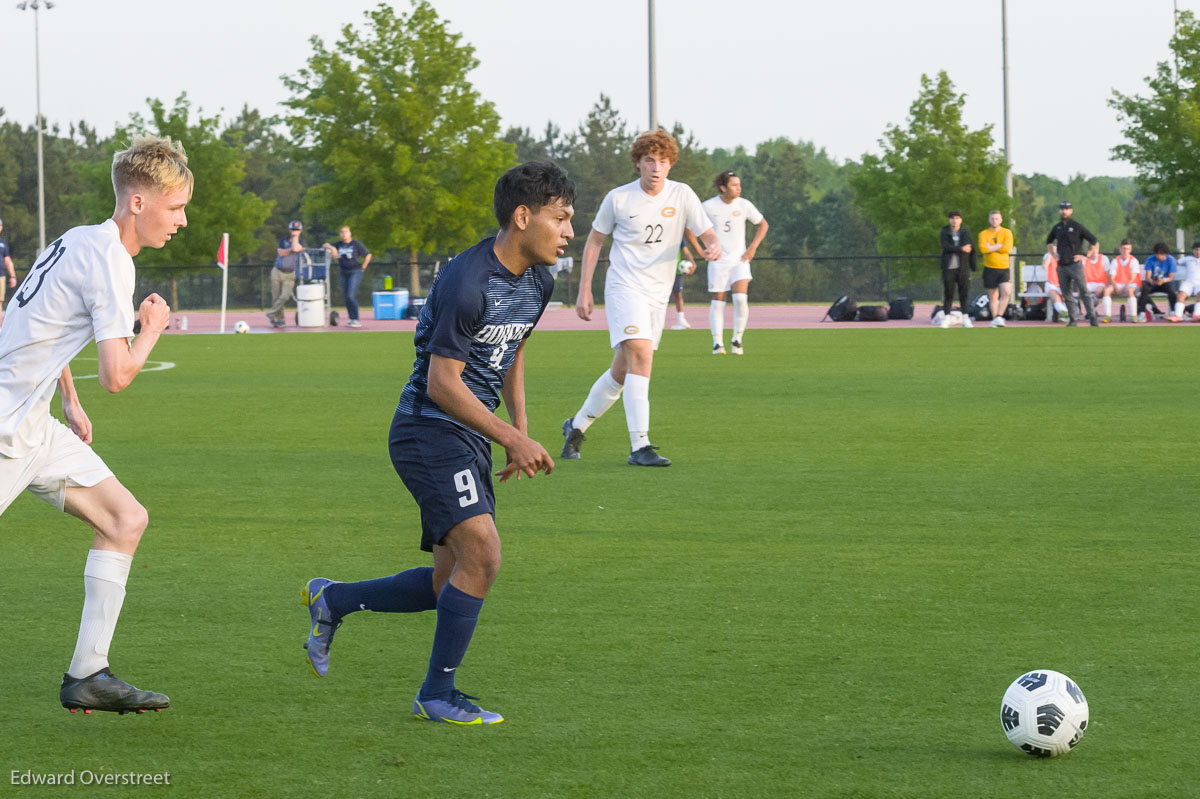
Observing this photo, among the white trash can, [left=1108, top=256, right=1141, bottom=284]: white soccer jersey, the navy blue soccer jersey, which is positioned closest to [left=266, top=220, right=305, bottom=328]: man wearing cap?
the white trash can

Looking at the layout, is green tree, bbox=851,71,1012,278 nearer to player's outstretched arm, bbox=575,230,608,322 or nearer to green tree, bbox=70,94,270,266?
green tree, bbox=70,94,270,266

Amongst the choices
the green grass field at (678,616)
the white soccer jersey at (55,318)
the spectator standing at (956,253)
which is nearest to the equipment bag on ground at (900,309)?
the spectator standing at (956,253)

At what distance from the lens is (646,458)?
401 inches

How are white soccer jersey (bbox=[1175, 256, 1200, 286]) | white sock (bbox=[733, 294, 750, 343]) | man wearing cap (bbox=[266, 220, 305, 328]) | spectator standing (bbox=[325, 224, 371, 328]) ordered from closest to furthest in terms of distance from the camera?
white sock (bbox=[733, 294, 750, 343]), white soccer jersey (bbox=[1175, 256, 1200, 286]), man wearing cap (bbox=[266, 220, 305, 328]), spectator standing (bbox=[325, 224, 371, 328])

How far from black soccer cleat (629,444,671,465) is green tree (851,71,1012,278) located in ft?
123

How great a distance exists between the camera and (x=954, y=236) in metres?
28.7

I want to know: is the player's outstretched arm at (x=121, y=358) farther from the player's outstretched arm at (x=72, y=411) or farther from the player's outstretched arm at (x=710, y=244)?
the player's outstretched arm at (x=710, y=244)

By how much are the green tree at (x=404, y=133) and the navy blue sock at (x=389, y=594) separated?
44.5 m

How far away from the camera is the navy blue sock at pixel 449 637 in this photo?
4562 millimetres

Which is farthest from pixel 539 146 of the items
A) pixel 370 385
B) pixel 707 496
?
pixel 707 496

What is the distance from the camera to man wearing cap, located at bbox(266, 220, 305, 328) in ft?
103

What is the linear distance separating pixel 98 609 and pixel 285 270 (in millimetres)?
28306

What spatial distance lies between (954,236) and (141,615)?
24580mm

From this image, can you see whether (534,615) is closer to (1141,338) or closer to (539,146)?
(1141,338)
